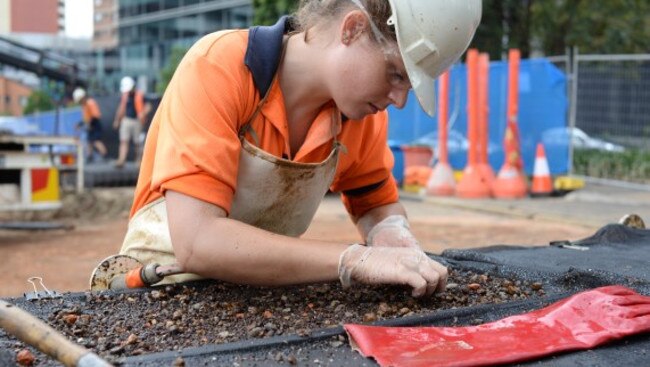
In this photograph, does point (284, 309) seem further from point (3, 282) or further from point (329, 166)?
point (3, 282)

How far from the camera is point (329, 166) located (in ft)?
6.89

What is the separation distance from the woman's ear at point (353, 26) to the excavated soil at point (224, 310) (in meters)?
0.63

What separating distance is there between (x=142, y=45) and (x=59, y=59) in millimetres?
27157

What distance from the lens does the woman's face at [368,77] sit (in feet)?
5.99

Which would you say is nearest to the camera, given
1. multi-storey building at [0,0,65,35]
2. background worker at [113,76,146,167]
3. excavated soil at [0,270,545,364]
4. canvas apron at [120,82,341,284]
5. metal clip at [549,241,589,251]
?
excavated soil at [0,270,545,364]

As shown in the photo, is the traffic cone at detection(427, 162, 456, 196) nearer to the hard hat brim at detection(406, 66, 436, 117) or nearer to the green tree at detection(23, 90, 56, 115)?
the hard hat brim at detection(406, 66, 436, 117)

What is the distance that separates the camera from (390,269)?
1.70m

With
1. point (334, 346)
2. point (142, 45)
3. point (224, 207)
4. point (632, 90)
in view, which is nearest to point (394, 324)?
point (334, 346)

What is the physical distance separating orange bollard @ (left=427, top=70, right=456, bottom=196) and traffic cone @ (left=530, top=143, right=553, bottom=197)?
43.4 inches

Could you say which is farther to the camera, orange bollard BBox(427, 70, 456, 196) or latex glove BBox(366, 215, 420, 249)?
orange bollard BBox(427, 70, 456, 196)

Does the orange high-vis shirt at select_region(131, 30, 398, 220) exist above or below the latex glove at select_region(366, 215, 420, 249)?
above

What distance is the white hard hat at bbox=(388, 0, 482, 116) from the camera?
1780mm

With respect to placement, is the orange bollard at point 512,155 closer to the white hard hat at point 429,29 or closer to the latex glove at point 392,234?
the latex glove at point 392,234

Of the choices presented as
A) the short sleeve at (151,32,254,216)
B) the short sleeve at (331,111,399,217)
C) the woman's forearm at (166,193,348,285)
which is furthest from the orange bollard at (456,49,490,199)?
the woman's forearm at (166,193,348,285)
